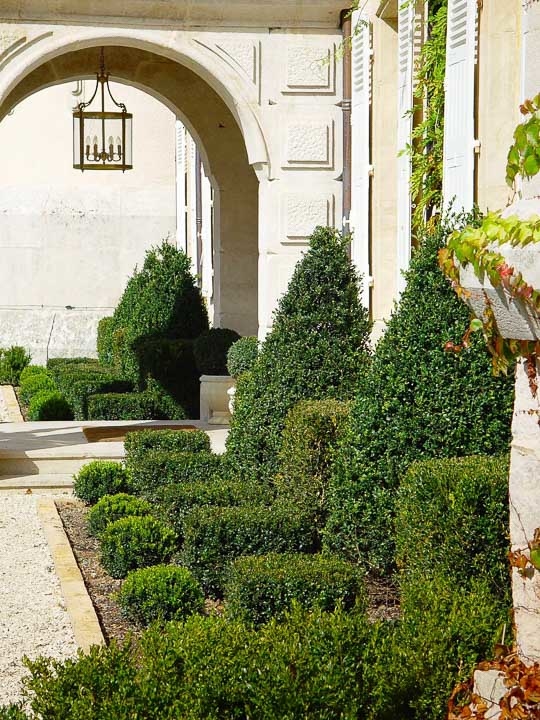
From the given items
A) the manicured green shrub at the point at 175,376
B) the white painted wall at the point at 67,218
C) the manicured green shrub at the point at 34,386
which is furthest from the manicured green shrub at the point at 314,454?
the white painted wall at the point at 67,218

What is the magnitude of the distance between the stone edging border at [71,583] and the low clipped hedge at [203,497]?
55 centimetres

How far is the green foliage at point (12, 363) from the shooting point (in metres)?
15.3

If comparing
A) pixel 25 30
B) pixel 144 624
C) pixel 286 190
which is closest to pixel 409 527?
pixel 144 624

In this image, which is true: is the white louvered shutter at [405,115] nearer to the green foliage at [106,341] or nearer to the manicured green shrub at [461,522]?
the manicured green shrub at [461,522]

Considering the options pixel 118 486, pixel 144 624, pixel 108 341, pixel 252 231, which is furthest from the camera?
pixel 108 341

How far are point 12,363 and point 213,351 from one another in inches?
216

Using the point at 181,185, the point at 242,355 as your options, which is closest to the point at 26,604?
the point at 242,355

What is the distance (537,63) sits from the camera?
218 centimetres

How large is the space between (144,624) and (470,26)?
3205 mm

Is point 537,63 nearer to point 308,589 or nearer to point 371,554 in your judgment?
point 308,589

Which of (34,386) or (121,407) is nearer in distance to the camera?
(121,407)

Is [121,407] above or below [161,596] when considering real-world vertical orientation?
above

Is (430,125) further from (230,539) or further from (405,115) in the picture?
(230,539)

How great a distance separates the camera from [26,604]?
533 cm
